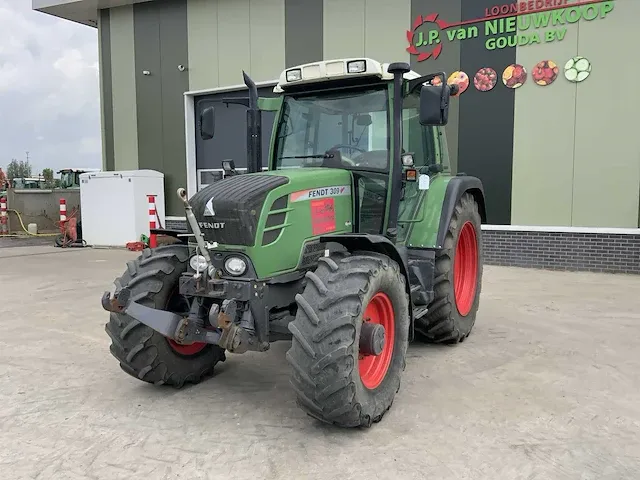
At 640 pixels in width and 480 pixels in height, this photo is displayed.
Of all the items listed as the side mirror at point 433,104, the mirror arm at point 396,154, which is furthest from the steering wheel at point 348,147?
the side mirror at point 433,104

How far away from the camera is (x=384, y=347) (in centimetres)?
352

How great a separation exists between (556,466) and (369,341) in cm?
115

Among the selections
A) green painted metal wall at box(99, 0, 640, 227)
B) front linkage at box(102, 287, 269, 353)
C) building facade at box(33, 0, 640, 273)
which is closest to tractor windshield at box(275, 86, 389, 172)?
front linkage at box(102, 287, 269, 353)

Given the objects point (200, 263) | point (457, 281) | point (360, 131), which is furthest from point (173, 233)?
point (457, 281)

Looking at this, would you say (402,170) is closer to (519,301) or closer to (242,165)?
(519,301)

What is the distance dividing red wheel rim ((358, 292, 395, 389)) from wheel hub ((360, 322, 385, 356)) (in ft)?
0.55

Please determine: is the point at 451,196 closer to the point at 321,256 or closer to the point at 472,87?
the point at 321,256

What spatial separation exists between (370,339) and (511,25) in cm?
792

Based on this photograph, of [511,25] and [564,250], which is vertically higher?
[511,25]

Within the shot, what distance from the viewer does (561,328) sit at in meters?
5.56

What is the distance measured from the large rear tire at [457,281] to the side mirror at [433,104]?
1.22m

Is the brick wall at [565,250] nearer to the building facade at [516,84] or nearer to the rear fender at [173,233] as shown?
the building facade at [516,84]

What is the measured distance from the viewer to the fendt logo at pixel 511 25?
8.84 metres

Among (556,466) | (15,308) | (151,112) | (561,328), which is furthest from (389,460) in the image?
(151,112)
